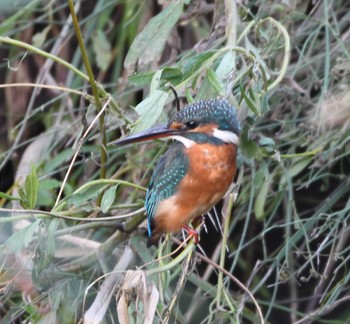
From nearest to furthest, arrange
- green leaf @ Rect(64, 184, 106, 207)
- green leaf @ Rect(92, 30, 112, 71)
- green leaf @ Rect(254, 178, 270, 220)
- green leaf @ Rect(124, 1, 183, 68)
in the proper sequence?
green leaf @ Rect(64, 184, 106, 207) → green leaf @ Rect(124, 1, 183, 68) → green leaf @ Rect(254, 178, 270, 220) → green leaf @ Rect(92, 30, 112, 71)

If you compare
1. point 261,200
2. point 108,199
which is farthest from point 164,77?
point 261,200

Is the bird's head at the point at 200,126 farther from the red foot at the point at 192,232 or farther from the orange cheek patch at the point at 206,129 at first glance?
the red foot at the point at 192,232

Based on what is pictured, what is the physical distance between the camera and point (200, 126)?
2.17 metres

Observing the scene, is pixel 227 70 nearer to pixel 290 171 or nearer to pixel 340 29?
pixel 290 171

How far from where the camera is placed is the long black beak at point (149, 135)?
207 centimetres

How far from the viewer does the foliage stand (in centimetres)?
213

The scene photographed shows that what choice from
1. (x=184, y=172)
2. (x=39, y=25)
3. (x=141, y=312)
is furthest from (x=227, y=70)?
(x=39, y=25)

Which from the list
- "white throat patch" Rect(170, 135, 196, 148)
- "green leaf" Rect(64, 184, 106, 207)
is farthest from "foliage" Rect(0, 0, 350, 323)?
"white throat patch" Rect(170, 135, 196, 148)

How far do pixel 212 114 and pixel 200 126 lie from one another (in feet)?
0.22

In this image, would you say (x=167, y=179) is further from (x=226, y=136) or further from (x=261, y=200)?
(x=261, y=200)

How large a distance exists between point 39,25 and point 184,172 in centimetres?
167

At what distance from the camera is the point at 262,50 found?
2500 millimetres

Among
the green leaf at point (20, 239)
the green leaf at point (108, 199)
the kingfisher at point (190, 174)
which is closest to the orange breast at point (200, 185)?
the kingfisher at point (190, 174)

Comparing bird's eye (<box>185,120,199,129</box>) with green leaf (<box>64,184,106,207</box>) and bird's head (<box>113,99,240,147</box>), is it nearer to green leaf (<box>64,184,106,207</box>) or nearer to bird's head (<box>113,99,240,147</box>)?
bird's head (<box>113,99,240,147</box>)
